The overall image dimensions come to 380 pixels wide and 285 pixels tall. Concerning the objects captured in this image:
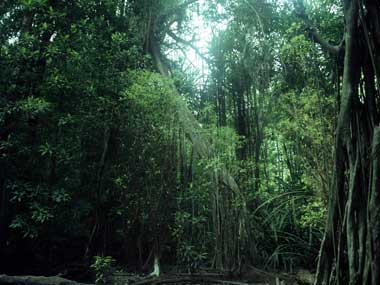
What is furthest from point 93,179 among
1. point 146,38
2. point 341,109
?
point 341,109

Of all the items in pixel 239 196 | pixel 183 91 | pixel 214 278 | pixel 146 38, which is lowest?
pixel 214 278

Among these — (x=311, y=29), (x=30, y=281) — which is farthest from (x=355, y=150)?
(x=30, y=281)

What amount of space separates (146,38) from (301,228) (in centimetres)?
427

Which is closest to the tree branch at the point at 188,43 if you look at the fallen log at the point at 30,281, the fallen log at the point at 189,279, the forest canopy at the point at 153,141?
the forest canopy at the point at 153,141

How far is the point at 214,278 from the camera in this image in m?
5.11

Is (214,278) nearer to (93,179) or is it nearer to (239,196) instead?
(239,196)

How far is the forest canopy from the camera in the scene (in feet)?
15.5

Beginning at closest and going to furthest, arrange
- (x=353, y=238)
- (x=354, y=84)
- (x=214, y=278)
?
(x=353, y=238) < (x=354, y=84) < (x=214, y=278)

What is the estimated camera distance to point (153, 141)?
5.56 meters

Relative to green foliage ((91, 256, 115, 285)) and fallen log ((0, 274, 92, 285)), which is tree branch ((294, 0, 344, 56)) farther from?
green foliage ((91, 256, 115, 285))

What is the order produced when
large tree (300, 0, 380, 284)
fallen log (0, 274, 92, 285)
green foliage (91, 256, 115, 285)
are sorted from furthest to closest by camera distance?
1. green foliage (91, 256, 115, 285)
2. fallen log (0, 274, 92, 285)
3. large tree (300, 0, 380, 284)

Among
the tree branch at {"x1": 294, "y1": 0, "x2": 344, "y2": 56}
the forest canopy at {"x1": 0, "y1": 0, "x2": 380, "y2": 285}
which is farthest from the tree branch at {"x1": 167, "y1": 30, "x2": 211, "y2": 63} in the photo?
the tree branch at {"x1": 294, "y1": 0, "x2": 344, "y2": 56}

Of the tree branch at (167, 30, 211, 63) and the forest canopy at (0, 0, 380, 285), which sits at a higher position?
the tree branch at (167, 30, 211, 63)

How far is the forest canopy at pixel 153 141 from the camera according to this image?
473 centimetres
